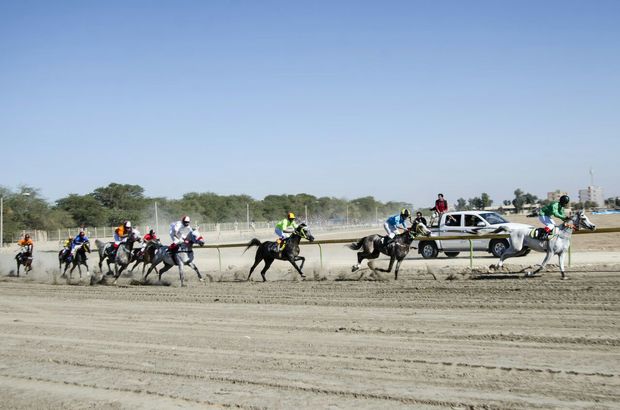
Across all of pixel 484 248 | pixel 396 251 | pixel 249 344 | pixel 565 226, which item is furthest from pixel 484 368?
pixel 484 248

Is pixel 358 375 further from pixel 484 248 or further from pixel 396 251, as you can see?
pixel 484 248

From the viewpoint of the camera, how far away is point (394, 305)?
12.5 m

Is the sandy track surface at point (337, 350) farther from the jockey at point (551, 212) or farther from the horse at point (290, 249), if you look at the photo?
the horse at point (290, 249)

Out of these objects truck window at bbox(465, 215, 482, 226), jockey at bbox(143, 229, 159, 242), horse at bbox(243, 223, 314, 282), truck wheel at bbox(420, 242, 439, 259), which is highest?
truck window at bbox(465, 215, 482, 226)

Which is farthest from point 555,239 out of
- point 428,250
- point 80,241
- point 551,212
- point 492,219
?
point 80,241

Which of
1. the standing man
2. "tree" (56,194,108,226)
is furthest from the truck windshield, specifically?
"tree" (56,194,108,226)

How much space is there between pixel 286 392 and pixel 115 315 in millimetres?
7839

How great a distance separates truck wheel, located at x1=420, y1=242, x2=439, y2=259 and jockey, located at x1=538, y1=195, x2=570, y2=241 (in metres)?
8.31

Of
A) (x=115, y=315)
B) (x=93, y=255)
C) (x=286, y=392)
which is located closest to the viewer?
(x=286, y=392)

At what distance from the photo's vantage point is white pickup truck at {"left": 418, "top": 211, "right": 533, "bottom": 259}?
2333 cm

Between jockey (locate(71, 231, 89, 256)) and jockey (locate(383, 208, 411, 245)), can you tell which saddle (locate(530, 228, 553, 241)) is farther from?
jockey (locate(71, 231, 89, 256))

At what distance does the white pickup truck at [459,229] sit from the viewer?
76.5 ft

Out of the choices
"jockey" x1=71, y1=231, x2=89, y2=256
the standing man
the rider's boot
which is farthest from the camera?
"jockey" x1=71, y1=231, x2=89, y2=256

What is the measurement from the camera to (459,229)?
23.7 metres
